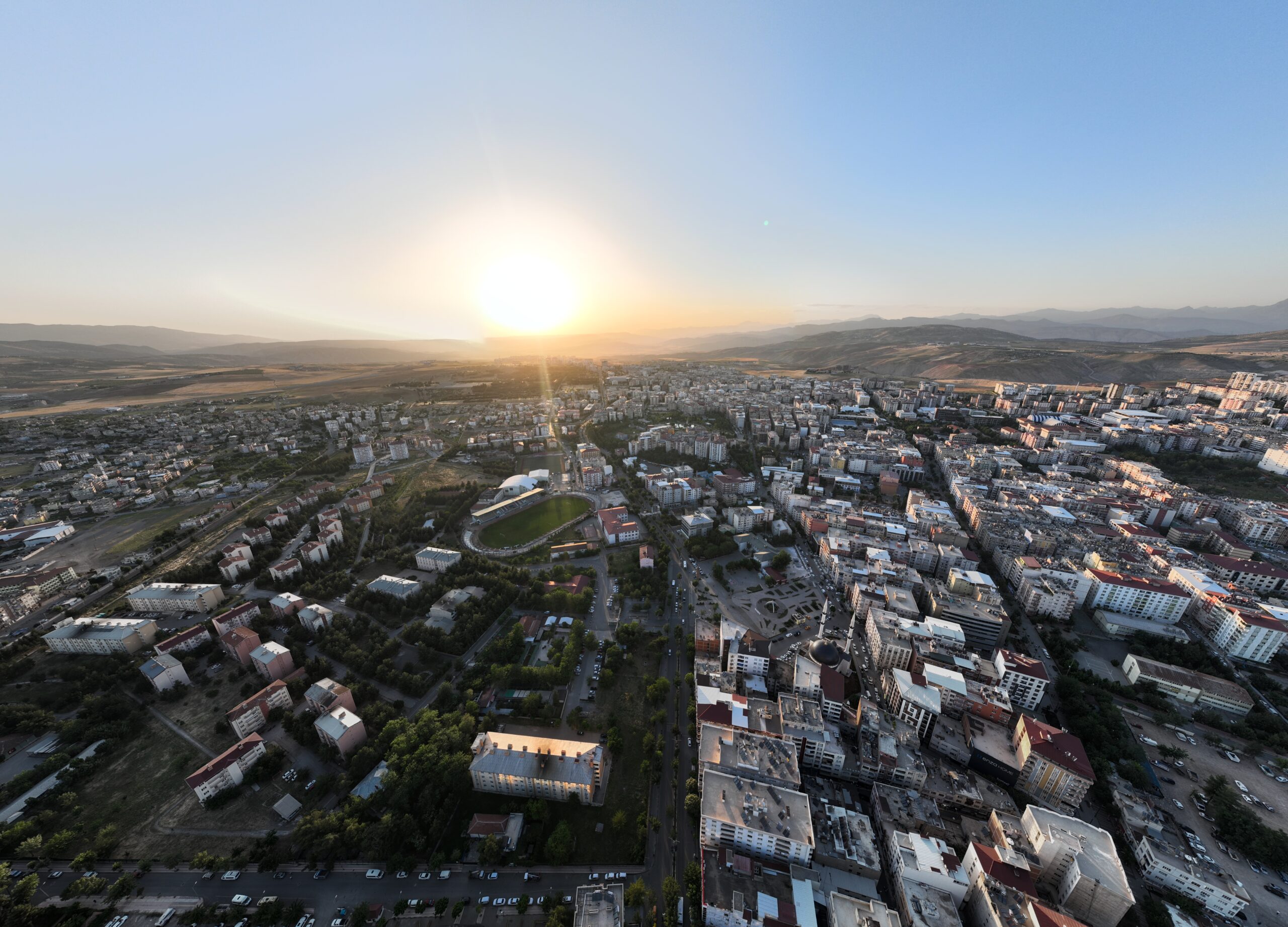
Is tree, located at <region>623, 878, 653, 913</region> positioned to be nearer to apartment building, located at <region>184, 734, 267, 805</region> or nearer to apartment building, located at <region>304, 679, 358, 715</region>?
apartment building, located at <region>304, 679, 358, 715</region>

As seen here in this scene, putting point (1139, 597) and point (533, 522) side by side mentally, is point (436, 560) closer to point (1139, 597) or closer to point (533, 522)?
point (533, 522)

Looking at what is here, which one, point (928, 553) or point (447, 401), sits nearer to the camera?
point (928, 553)

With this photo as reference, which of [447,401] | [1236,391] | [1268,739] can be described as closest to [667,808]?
[1268,739]

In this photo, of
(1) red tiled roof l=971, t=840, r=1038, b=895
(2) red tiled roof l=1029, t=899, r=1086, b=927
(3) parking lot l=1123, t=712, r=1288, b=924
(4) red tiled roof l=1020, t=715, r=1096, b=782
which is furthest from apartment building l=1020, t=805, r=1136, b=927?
(3) parking lot l=1123, t=712, r=1288, b=924

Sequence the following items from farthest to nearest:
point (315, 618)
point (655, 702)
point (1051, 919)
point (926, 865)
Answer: point (315, 618) < point (655, 702) < point (926, 865) < point (1051, 919)

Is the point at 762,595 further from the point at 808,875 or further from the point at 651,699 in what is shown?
the point at 808,875

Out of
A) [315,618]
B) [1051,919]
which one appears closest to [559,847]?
[1051,919]
